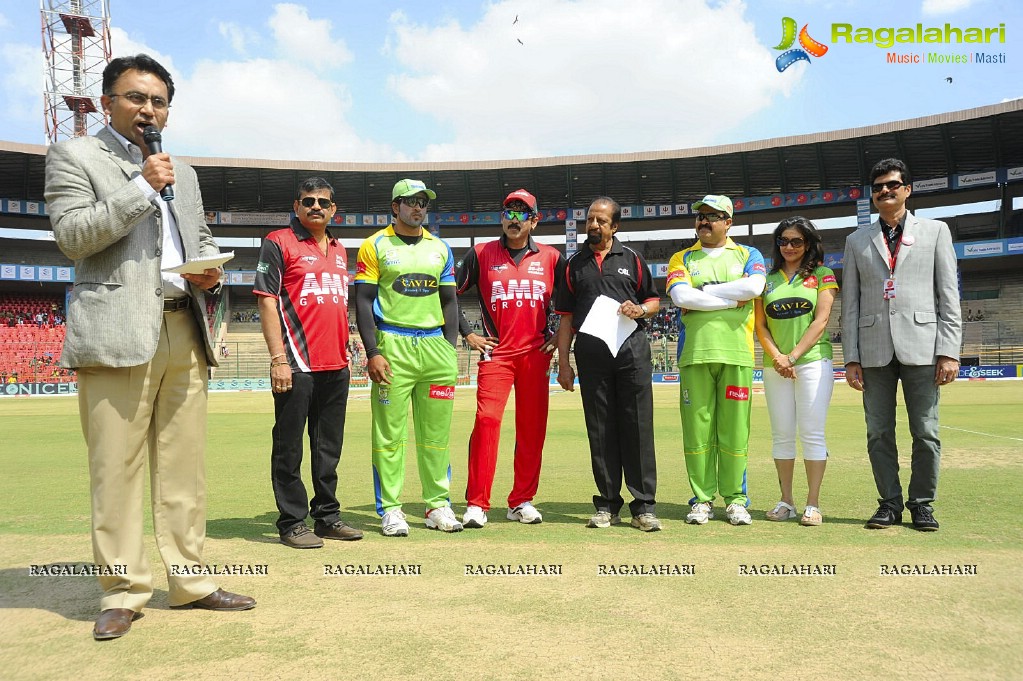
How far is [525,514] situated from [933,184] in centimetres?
4317

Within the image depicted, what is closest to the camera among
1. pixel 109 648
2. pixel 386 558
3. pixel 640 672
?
pixel 640 672

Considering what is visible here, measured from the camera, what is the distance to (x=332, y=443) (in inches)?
194

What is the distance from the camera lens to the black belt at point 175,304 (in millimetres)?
3374

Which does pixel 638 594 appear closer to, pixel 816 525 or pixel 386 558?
pixel 386 558

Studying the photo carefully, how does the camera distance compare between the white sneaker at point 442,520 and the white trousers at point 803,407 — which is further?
the white trousers at point 803,407

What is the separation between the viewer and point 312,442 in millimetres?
4977

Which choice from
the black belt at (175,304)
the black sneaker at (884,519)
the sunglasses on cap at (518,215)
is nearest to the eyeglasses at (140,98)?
the black belt at (175,304)

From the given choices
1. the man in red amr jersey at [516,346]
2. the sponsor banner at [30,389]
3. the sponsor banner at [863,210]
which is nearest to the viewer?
the man in red amr jersey at [516,346]

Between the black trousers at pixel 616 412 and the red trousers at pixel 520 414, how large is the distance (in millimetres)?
364

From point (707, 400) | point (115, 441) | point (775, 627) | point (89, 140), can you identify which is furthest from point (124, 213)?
point (707, 400)

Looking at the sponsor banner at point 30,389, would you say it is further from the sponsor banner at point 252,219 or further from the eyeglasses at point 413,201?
the eyeglasses at point 413,201

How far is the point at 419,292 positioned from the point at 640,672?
3.20 m

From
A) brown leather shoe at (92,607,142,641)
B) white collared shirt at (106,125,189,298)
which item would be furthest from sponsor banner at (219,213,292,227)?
brown leather shoe at (92,607,142,641)

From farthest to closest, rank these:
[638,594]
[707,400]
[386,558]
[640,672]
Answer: [707,400] < [386,558] < [638,594] < [640,672]
